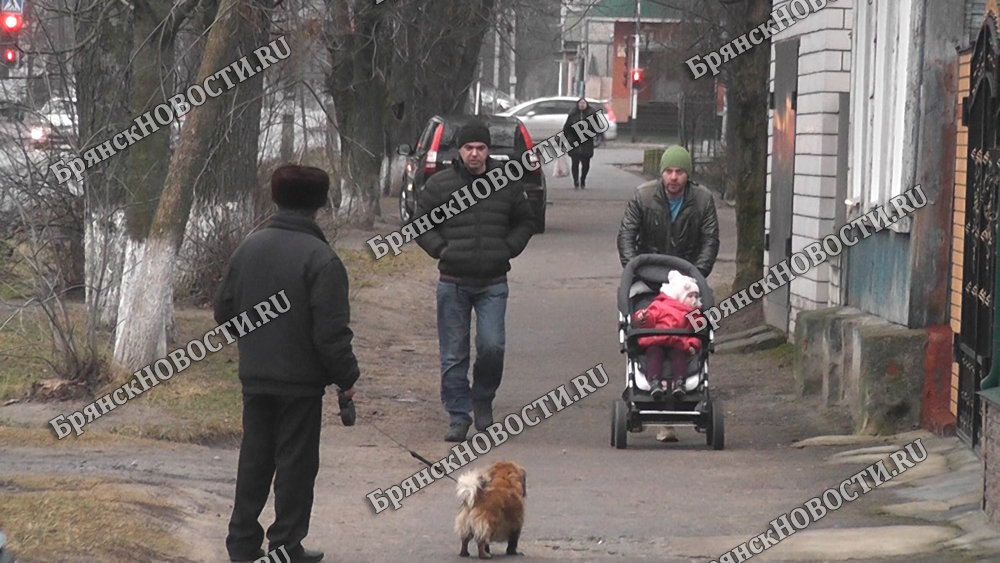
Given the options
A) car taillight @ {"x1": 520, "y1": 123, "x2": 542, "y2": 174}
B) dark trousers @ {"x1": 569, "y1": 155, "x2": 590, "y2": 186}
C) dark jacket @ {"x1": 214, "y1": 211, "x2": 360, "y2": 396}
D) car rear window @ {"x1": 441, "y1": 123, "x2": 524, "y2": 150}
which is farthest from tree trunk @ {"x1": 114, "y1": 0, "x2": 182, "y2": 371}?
dark trousers @ {"x1": 569, "y1": 155, "x2": 590, "y2": 186}

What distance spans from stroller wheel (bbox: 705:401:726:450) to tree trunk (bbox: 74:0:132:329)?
467cm

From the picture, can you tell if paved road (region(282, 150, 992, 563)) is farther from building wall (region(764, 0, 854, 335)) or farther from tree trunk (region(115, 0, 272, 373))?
tree trunk (region(115, 0, 272, 373))

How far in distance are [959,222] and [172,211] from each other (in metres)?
5.45

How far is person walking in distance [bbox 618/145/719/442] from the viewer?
9.91 meters

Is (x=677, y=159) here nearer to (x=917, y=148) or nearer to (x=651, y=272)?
(x=651, y=272)

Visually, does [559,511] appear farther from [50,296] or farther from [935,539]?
[50,296]

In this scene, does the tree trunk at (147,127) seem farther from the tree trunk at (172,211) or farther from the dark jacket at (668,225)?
the dark jacket at (668,225)

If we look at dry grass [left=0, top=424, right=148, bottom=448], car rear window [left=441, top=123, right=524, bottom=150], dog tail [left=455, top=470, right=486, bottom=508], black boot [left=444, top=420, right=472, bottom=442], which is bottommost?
black boot [left=444, top=420, right=472, bottom=442]

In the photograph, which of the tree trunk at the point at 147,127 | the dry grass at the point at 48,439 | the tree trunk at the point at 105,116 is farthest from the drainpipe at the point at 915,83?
the tree trunk at the point at 105,116

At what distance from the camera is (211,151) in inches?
484

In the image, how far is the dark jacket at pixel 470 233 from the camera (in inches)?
382

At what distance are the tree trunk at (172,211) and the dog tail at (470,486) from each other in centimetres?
476

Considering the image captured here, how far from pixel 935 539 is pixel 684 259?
3.45m

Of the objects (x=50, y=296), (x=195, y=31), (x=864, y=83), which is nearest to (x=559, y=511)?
(x=50, y=296)
